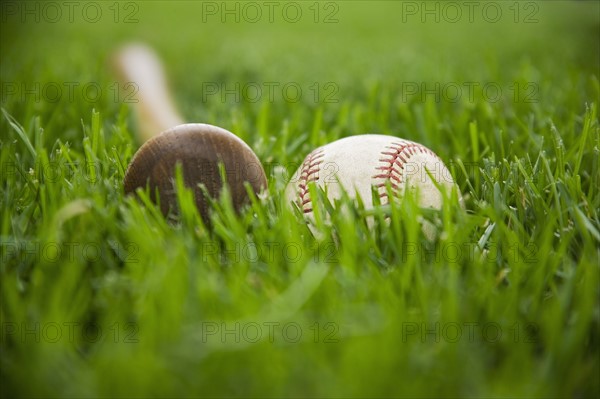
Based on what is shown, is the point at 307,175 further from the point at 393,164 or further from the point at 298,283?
the point at 298,283

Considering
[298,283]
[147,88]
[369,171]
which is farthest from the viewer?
[147,88]

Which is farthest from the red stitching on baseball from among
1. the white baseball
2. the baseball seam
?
the baseball seam

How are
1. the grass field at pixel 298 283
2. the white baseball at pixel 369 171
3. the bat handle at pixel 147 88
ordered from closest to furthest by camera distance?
1. the grass field at pixel 298 283
2. the white baseball at pixel 369 171
3. the bat handle at pixel 147 88

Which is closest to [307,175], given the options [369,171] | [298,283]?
[369,171]

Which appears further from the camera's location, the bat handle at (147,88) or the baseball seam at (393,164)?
the bat handle at (147,88)

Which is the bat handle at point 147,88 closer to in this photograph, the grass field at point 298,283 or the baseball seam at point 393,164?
the grass field at point 298,283

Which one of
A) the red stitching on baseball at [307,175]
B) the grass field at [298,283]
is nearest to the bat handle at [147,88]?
the grass field at [298,283]

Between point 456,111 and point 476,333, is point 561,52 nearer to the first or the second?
point 456,111
